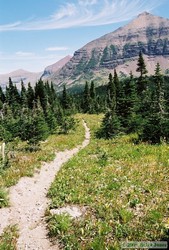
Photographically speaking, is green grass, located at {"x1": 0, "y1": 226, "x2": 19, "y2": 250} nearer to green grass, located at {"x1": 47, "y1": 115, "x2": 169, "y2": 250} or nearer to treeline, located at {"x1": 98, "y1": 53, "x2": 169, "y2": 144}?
green grass, located at {"x1": 47, "y1": 115, "x2": 169, "y2": 250}

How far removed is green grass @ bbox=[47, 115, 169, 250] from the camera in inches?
417

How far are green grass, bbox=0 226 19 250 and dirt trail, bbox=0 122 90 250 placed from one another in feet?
0.67

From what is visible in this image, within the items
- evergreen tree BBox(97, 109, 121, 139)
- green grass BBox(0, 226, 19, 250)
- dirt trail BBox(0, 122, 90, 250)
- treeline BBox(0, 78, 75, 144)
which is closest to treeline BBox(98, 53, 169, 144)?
evergreen tree BBox(97, 109, 121, 139)

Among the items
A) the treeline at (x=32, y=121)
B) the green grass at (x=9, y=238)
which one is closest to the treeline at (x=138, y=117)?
the treeline at (x=32, y=121)

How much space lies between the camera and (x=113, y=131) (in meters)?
35.5

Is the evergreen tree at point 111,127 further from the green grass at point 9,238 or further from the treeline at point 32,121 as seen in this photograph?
the green grass at point 9,238

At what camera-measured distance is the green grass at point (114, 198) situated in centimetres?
1059

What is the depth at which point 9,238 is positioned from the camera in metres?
11.3

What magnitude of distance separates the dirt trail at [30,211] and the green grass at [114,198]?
Result: 0.52 metres

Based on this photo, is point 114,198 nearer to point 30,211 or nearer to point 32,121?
point 30,211

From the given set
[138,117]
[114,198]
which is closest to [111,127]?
[138,117]

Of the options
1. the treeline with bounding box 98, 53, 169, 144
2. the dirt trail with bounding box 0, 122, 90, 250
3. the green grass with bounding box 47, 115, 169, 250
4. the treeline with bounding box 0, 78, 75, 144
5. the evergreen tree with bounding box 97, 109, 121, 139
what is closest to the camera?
the green grass with bounding box 47, 115, 169, 250

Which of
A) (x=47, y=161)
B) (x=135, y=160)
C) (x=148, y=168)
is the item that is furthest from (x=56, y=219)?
(x=47, y=161)

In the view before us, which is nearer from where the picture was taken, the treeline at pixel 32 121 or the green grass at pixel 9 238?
the green grass at pixel 9 238
